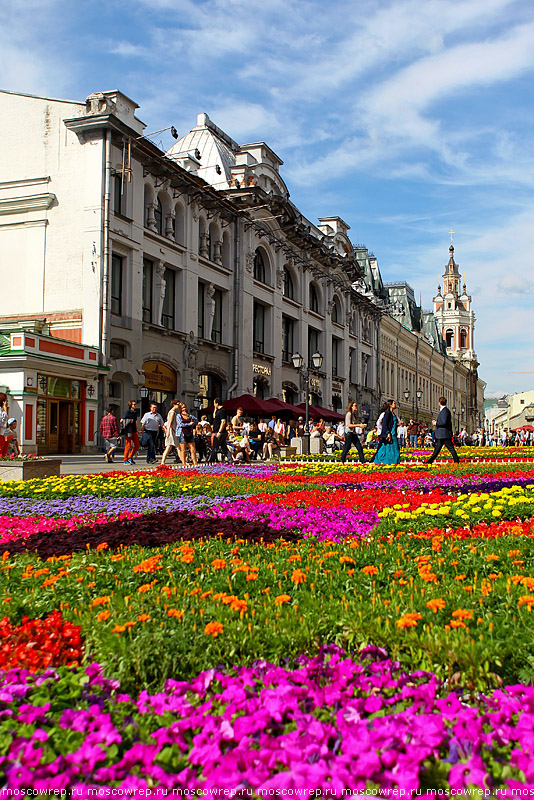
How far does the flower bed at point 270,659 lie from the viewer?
7.18 feet

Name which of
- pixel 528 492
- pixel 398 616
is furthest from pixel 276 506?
pixel 398 616

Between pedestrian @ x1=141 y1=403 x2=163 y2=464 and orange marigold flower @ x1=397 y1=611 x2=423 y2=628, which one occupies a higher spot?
pedestrian @ x1=141 y1=403 x2=163 y2=464

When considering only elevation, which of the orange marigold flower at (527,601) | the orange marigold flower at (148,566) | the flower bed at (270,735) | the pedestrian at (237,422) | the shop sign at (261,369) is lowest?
the flower bed at (270,735)

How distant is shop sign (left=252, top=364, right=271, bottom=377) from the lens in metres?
39.6

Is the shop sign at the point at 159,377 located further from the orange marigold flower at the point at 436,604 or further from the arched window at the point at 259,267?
the orange marigold flower at the point at 436,604

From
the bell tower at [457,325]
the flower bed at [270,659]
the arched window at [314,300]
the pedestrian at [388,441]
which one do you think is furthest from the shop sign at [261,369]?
the bell tower at [457,325]

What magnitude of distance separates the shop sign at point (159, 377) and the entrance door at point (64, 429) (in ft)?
15.5

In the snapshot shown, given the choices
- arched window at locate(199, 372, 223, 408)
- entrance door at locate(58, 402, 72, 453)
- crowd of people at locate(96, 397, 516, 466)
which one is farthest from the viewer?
arched window at locate(199, 372, 223, 408)

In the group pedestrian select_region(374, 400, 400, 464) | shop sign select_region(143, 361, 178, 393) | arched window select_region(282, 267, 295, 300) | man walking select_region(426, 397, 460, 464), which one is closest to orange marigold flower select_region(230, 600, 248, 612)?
pedestrian select_region(374, 400, 400, 464)

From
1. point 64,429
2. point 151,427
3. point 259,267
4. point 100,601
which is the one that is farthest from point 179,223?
point 100,601

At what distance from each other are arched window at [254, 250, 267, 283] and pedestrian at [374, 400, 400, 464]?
2551 centimetres

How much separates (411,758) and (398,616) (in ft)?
4.10

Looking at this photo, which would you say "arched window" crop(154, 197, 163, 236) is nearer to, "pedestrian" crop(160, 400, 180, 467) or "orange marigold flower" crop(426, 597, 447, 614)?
"pedestrian" crop(160, 400, 180, 467)

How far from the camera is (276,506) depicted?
8.30 m
